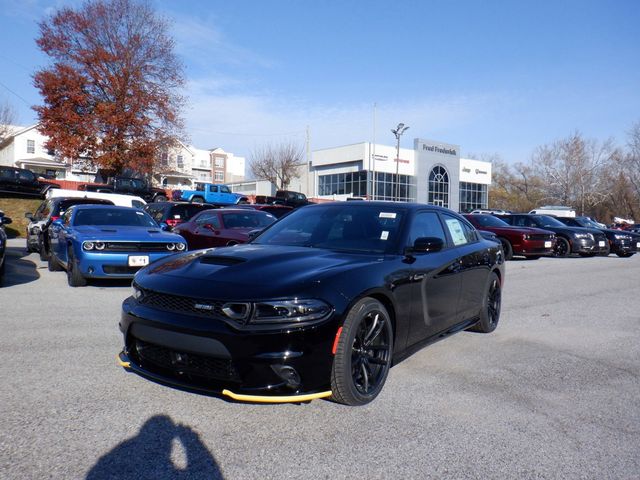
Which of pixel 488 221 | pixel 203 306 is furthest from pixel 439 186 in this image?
pixel 203 306

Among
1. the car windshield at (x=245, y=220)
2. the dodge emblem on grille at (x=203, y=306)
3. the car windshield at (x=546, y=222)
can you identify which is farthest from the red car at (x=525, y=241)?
the dodge emblem on grille at (x=203, y=306)

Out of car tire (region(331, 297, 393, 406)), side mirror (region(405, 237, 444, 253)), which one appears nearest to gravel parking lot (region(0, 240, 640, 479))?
car tire (region(331, 297, 393, 406))

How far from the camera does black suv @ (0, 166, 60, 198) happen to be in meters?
24.8

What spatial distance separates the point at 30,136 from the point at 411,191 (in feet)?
138

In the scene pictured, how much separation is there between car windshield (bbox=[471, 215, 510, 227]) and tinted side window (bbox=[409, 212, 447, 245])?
11884 mm

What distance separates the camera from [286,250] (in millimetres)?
4086

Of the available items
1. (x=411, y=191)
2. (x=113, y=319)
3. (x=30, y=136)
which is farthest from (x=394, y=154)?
(x=113, y=319)

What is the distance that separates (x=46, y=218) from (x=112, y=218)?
122 inches

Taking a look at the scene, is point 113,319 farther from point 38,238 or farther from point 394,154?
point 394,154

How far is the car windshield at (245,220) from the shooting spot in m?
11.2

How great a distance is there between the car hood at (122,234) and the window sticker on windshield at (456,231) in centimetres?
483

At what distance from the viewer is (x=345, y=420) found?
3.23 metres

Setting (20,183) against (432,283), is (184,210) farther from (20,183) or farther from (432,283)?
(20,183)

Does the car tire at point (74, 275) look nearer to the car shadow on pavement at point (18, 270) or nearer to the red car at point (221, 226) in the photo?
the car shadow on pavement at point (18, 270)
